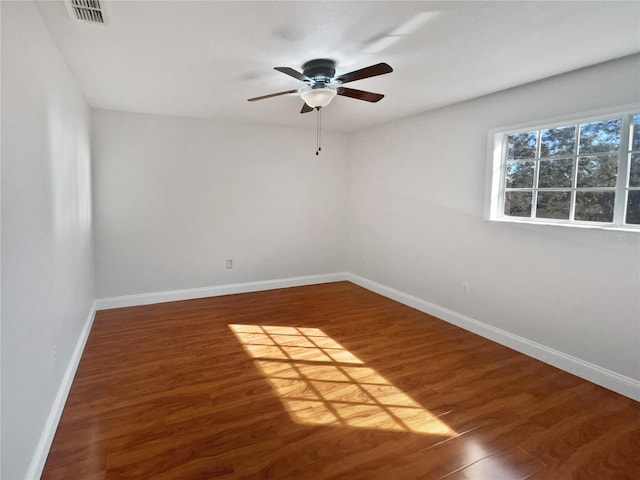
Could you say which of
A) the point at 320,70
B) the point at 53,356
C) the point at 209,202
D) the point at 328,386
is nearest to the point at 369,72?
the point at 320,70

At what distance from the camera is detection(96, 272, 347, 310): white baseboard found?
4188 millimetres

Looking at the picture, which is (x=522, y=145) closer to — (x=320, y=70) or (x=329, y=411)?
(x=320, y=70)

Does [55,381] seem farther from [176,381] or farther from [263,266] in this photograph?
[263,266]

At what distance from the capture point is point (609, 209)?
8.52ft

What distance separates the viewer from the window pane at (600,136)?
2.54 metres

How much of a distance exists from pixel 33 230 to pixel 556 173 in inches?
144

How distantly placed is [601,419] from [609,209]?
146 cm

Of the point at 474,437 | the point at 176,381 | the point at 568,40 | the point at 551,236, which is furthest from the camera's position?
the point at 551,236

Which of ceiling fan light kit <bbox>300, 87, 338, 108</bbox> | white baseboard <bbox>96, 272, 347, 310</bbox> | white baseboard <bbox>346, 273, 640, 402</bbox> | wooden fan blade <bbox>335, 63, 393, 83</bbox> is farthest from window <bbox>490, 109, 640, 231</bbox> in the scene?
white baseboard <bbox>96, 272, 347, 310</bbox>

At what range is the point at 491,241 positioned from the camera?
11.1ft

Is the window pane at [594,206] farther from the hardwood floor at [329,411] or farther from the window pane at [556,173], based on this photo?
the hardwood floor at [329,411]

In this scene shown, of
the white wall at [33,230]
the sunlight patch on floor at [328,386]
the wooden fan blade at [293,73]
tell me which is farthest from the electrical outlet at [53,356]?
the wooden fan blade at [293,73]

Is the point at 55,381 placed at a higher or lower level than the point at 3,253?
lower

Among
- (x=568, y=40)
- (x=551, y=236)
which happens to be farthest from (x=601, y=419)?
(x=568, y=40)
